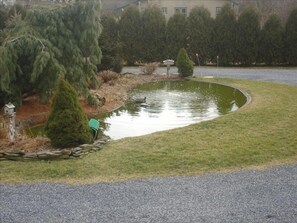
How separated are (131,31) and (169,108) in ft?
46.8

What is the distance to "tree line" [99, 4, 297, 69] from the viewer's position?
2306 centimetres

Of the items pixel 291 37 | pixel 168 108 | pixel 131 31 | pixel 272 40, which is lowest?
pixel 168 108

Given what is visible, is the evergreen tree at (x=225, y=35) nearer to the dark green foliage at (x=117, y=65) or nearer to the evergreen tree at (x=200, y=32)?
the evergreen tree at (x=200, y=32)

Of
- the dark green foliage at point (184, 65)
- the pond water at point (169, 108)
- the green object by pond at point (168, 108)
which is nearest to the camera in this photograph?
the green object by pond at point (168, 108)

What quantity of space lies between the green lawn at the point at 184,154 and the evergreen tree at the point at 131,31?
54.8ft

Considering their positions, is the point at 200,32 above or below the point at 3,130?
above

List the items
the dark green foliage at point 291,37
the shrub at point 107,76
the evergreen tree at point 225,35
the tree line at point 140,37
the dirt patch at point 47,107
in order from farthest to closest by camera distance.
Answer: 1. the evergreen tree at point 225,35
2. the dark green foliage at point 291,37
3. the shrub at point 107,76
4. the tree line at point 140,37
5. the dirt patch at point 47,107

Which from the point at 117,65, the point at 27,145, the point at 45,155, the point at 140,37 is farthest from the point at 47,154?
the point at 140,37

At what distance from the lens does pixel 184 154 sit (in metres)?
7.38

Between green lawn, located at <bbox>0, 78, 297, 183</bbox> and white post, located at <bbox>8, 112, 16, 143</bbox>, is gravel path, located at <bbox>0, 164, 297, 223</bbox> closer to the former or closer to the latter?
green lawn, located at <bbox>0, 78, 297, 183</bbox>

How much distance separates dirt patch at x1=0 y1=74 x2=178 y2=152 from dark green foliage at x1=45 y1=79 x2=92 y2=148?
37 centimetres

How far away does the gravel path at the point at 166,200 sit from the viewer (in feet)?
16.1

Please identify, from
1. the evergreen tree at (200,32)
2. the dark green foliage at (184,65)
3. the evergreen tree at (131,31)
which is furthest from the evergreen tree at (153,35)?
the dark green foliage at (184,65)

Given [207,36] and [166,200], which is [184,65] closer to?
[207,36]
